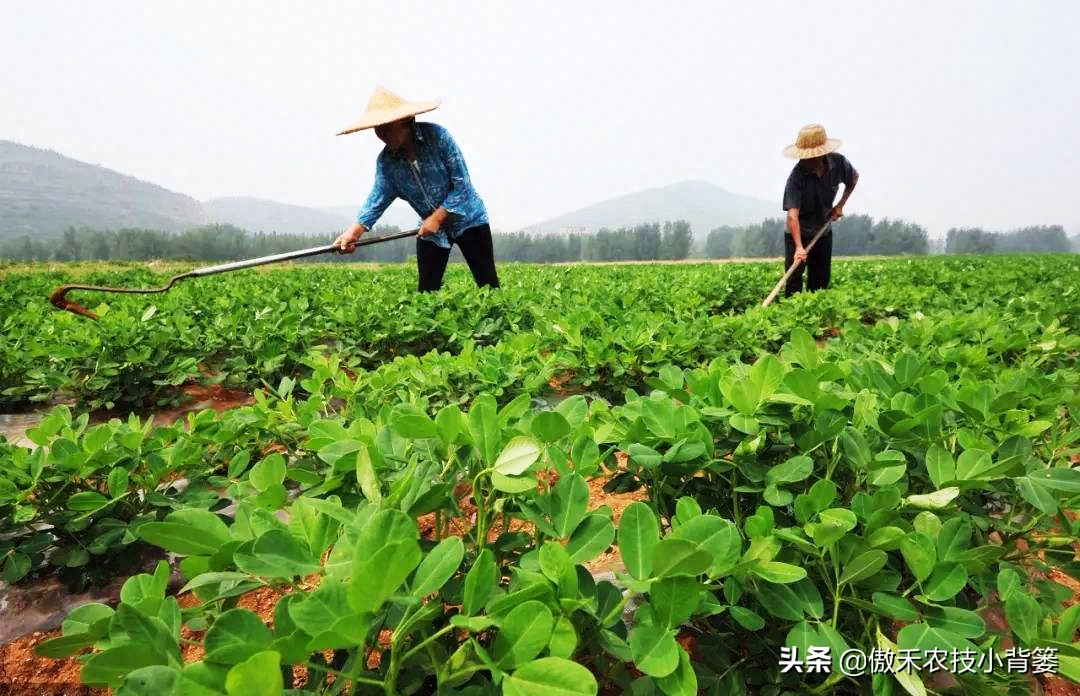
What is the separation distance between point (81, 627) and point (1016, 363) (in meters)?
3.37

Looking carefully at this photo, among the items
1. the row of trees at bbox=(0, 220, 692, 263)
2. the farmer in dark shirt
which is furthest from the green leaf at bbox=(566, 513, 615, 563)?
the row of trees at bbox=(0, 220, 692, 263)

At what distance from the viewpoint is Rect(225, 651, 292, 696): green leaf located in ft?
1.67

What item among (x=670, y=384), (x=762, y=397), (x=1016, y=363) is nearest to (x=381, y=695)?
(x=762, y=397)

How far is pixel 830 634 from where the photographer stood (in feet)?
2.67

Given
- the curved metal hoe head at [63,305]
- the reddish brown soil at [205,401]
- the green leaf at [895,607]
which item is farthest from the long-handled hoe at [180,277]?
the green leaf at [895,607]

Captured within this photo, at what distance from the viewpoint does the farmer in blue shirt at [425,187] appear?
15.7 feet

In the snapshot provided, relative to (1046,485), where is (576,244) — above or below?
above

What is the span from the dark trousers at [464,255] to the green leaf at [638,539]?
15.3 ft

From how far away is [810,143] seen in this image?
6.43m

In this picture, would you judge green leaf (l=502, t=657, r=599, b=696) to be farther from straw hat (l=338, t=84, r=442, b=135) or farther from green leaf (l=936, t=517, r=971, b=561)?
straw hat (l=338, t=84, r=442, b=135)

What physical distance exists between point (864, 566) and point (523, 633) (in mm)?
533

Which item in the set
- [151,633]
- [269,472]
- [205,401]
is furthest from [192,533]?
[205,401]

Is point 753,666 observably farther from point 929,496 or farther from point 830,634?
point 929,496

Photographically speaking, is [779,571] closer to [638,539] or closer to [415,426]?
[638,539]
